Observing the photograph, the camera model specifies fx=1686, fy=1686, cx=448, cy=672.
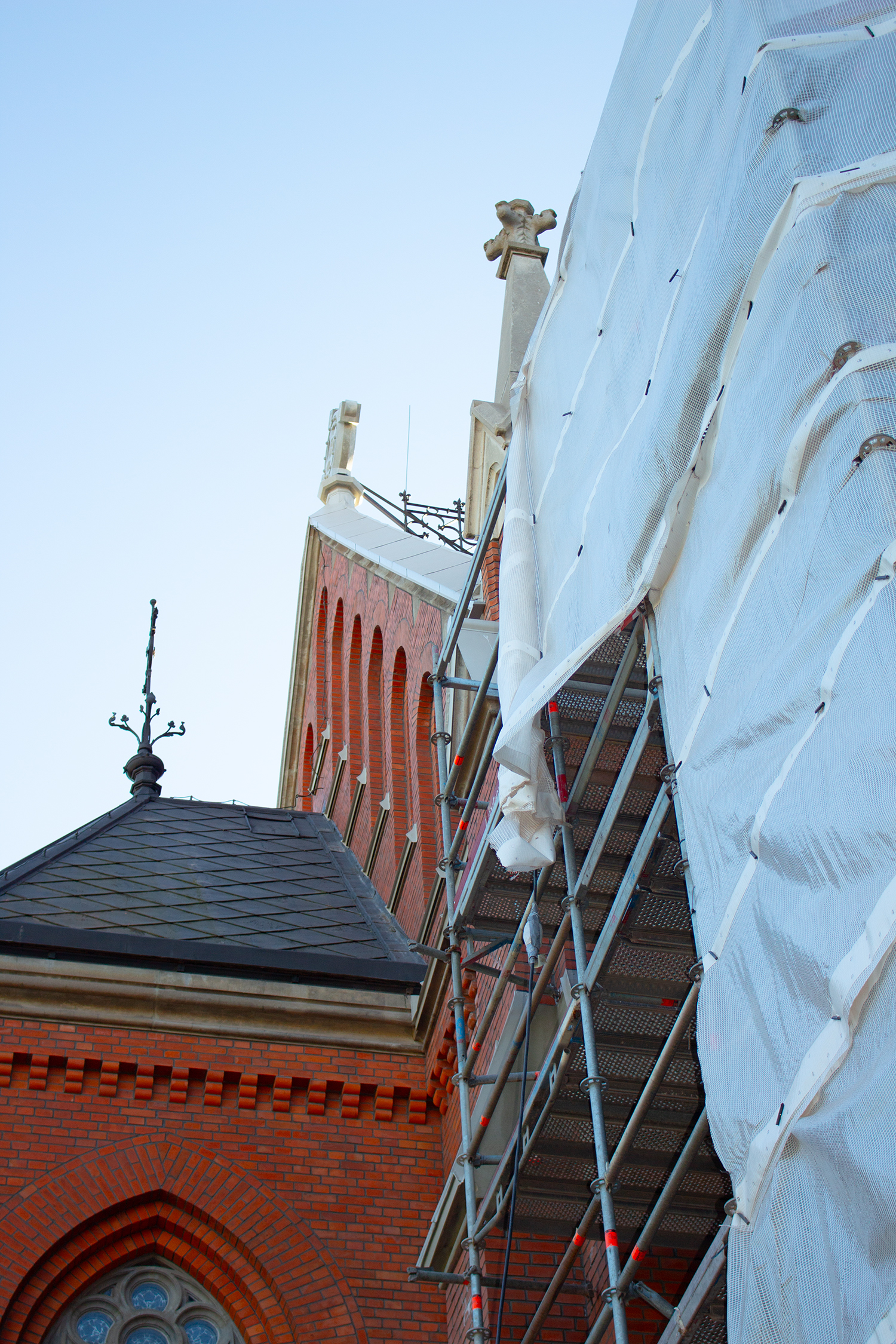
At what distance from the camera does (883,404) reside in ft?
15.8

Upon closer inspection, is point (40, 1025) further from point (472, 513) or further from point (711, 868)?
point (711, 868)

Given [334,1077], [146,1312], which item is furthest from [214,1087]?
[146,1312]

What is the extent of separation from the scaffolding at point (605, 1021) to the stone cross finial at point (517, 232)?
187 inches

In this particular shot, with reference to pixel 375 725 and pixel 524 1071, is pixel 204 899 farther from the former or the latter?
pixel 524 1071

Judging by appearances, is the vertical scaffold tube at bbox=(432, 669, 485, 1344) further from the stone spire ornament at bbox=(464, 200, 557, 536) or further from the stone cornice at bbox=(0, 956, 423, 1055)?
the stone spire ornament at bbox=(464, 200, 557, 536)

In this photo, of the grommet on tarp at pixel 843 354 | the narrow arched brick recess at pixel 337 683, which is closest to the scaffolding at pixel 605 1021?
the grommet on tarp at pixel 843 354

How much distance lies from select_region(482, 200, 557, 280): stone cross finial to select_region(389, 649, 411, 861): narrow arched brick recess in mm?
3983

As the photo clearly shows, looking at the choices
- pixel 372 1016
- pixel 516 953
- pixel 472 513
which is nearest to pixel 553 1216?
pixel 516 953

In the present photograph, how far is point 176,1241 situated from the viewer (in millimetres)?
10086

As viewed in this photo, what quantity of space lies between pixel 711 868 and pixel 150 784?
12.4 meters

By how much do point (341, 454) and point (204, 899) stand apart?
929 cm

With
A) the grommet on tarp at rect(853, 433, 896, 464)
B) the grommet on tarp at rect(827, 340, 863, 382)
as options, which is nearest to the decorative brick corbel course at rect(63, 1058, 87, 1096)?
the grommet on tarp at rect(827, 340, 863, 382)

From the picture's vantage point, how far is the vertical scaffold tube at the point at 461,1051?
7855 mm

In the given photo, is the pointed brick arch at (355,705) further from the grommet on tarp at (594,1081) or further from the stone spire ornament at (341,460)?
the grommet on tarp at (594,1081)
